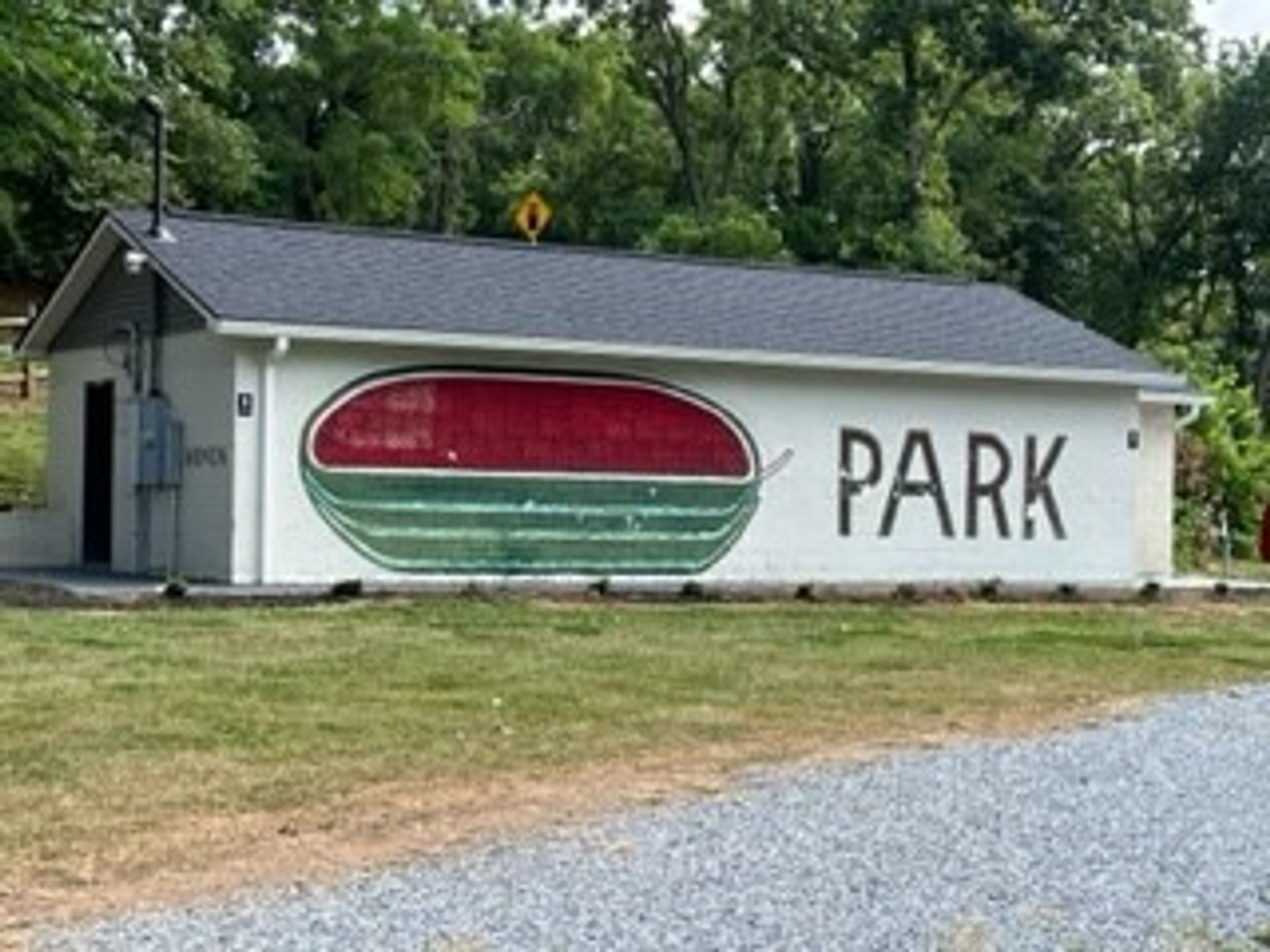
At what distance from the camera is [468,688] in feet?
38.9

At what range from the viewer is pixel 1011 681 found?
13109 mm

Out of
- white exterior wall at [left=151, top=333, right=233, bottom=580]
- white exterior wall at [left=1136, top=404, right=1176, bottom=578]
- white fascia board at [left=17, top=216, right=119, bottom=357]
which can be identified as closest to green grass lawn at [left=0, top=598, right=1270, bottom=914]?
white exterior wall at [left=151, top=333, right=233, bottom=580]

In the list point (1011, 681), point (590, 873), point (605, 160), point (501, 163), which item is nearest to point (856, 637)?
point (1011, 681)

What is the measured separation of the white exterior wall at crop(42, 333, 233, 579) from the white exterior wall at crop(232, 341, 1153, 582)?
41 centimetres

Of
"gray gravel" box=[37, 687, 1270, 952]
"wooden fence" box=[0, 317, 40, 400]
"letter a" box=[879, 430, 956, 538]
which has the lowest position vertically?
"gray gravel" box=[37, 687, 1270, 952]

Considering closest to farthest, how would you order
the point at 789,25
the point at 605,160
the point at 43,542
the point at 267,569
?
1. the point at 267,569
2. the point at 43,542
3. the point at 789,25
4. the point at 605,160

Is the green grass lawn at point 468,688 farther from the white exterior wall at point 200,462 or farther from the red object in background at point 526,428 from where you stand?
the white exterior wall at point 200,462

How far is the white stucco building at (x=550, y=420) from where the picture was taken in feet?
59.3

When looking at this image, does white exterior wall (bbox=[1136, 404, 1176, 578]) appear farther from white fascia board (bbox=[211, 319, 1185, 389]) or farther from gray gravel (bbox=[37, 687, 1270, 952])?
gray gravel (bbox=[37, 687, 1270, 952])

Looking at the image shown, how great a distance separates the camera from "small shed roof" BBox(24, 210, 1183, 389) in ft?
59.9

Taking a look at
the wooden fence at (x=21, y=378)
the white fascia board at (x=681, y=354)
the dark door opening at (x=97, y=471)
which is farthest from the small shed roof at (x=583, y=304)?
the wooden fence at (x=21, y=378)

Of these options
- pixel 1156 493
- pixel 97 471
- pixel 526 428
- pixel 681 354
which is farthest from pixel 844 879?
pixel 1156 493

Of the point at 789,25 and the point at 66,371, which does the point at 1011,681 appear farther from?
the point at 789,25

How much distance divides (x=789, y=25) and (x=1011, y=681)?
33415 millimetres
